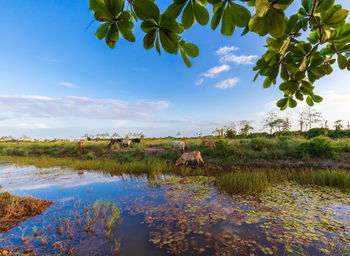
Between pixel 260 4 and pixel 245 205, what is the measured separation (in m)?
4.73

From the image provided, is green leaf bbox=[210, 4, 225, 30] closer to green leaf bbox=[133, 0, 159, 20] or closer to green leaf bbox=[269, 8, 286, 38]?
green leaf bbox=[269, 8, 286, 38]

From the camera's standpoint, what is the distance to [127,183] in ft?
20.9

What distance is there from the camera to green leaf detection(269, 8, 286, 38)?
2.02 feet

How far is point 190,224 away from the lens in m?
3.23

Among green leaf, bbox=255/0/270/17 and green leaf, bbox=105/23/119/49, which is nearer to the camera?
green leaf, bbox=255/0/270/17

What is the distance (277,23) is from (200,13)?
1.14 feet

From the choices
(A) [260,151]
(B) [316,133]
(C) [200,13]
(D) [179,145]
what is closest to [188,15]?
(C) [200,13]

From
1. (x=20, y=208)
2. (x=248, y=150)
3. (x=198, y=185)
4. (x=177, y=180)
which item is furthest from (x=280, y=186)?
(x=20, y=208)

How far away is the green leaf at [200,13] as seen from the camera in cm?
69

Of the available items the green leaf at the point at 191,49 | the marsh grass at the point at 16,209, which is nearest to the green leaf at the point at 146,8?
the green leaf at the point at 191,49

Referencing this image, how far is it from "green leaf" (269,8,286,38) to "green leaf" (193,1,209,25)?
0.95 feet

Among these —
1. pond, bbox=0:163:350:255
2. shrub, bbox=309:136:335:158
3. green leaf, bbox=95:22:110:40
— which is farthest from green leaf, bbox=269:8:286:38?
shrub, bbox=309:136:335:158

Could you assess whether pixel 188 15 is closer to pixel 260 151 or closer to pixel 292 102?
pixel 292 102

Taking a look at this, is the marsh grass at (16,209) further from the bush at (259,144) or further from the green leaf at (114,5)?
the bush at (259,144)
